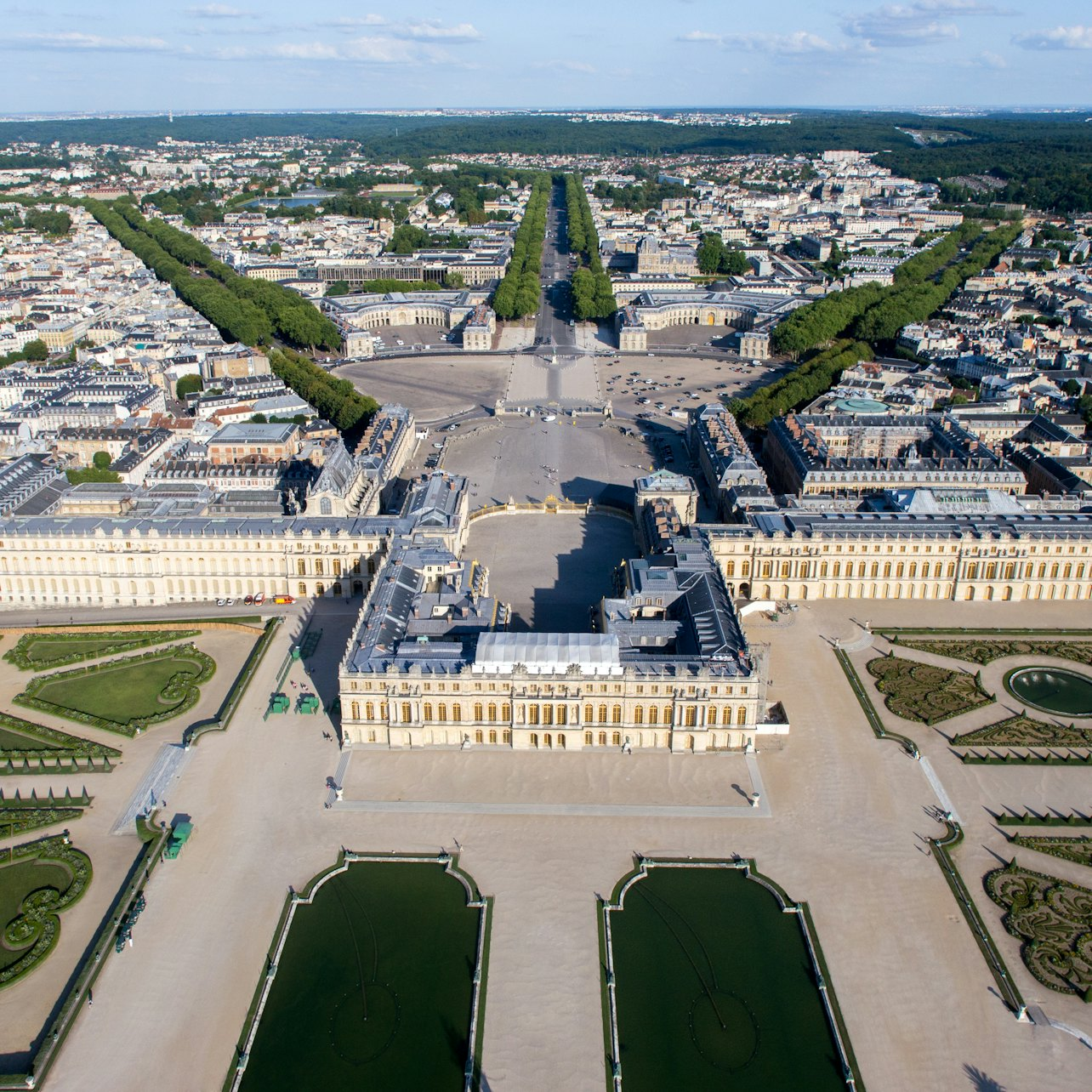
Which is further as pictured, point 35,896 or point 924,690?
point 924,690

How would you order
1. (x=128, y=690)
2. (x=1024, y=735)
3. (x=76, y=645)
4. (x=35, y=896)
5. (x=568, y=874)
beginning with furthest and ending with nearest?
1. (x=76, y=645)
2. (x=128, y=690)
3. (x=1024, y=735)
4. (x=568, y=874)
5. (x=35, y=896)

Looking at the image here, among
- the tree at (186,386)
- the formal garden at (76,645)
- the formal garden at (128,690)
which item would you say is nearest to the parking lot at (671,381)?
the tree at (186,386)

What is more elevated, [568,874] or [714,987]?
[568,874]

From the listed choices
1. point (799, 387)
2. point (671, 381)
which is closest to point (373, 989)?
point (799, 387)

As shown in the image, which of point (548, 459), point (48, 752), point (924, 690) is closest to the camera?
point (48, 752)

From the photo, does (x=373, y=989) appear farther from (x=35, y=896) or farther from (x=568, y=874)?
(x=35, y=896)

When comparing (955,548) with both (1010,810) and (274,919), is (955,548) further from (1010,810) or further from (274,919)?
(274,919)

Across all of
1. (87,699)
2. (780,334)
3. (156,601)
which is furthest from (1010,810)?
(780,334)
